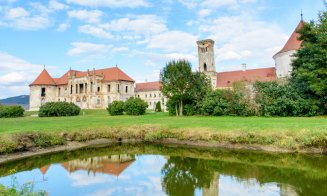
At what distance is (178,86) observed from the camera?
110 ft

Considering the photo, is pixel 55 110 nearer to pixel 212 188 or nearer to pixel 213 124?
pixel 213 124

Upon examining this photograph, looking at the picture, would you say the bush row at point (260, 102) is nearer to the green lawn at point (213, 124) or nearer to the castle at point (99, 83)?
the green lawn at point (213, 124)

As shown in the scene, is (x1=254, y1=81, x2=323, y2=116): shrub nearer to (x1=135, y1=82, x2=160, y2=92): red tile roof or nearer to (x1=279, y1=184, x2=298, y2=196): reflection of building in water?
(x1=279, y1=184, x2=298, y2=196): reflection of building in water

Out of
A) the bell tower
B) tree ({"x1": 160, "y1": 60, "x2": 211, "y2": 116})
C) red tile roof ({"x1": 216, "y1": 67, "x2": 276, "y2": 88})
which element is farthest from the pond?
the bell tower

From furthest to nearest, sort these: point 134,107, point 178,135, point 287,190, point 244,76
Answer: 1. point 244,76
2. point 134,107
3. point 178,135
4. point 287,190

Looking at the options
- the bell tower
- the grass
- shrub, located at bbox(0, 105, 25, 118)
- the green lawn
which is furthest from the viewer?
the bell tower

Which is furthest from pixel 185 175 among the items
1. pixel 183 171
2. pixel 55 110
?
pixel 55 110

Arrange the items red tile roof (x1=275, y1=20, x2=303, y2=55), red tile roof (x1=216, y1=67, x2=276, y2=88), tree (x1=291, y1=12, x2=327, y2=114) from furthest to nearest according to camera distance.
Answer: red tile roof (x1=216, y1=67, x2=276, y2=88), red tile roof (x1=275, y1=20, x2=303, y2=55), tree (x1=291, y1=12, x2=327, y2=114)

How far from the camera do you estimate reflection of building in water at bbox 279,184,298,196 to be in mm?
8072

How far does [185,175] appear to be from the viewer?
34.8ft

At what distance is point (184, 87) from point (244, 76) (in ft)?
89.1

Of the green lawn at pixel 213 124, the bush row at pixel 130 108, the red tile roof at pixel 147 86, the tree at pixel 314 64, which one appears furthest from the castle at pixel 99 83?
the green lawn at pixel 213 124

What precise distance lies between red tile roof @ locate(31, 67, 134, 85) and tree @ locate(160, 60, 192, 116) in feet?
92.2

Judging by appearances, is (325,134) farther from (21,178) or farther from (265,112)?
(265,112)
